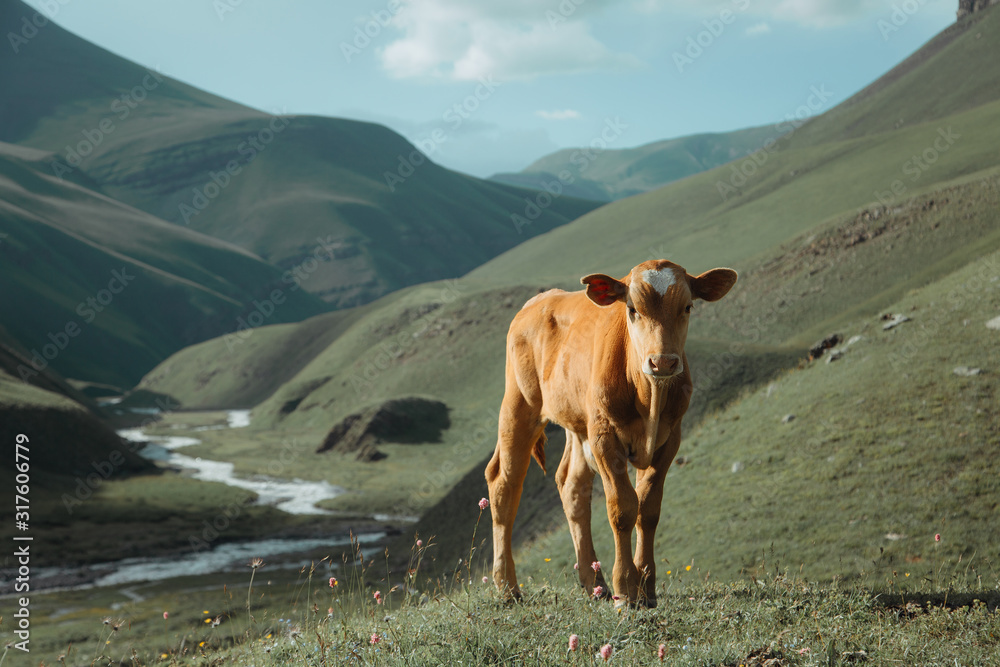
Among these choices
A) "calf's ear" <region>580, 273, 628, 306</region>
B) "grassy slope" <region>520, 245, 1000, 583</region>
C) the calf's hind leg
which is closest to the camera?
"calf's ear" <region>580, 273, 628, 306</region>

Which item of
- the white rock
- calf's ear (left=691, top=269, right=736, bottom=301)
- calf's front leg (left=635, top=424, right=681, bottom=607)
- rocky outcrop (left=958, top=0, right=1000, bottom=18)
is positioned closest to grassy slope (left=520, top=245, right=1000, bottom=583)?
the white rock

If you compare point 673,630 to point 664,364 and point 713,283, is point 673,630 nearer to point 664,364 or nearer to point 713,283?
point 664,364

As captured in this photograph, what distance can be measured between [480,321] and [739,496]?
72.4 metres

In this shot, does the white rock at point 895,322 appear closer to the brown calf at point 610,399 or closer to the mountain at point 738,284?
the mountain at point 738,284

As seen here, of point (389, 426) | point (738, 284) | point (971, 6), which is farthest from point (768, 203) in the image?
point (971, 6)

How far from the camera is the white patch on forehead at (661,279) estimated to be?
5871 millimetres

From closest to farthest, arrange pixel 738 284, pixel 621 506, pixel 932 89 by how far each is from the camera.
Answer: pixel 621 506
pixel 738 284
pixel 932 89

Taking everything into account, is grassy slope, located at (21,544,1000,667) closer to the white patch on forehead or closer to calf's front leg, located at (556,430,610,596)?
calf's front leg, located at (556,430,610,596)

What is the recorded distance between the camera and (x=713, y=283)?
632cm

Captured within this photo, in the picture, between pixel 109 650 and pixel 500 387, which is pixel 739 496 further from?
pixel 500 387

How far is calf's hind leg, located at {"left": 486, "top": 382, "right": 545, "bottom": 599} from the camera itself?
7.74 metres

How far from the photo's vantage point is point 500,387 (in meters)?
70.7

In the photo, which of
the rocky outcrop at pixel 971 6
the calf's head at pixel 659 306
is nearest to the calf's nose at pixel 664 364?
the calf's head at pixel 659 306

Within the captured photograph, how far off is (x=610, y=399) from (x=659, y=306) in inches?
43.7
